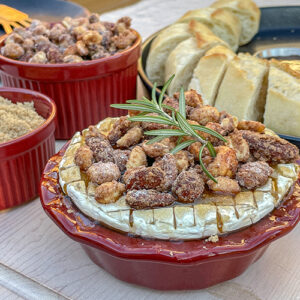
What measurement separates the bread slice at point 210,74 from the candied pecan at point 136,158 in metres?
0.47

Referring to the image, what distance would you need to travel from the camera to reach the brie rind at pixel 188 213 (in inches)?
28.2

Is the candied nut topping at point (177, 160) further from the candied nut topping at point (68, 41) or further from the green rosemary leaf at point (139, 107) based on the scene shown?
the candied nut topping at point (68, 41)

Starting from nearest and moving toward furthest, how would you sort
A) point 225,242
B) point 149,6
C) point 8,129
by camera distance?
point 225,242 → point 8,129 → point 149,6

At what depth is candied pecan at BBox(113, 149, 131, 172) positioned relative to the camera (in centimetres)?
83

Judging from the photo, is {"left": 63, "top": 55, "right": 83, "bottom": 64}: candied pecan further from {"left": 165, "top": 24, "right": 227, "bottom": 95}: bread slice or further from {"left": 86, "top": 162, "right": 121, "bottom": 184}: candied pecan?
{"left": 86, "top": 162, "right": 121, "bottom": 184}: candied pecan

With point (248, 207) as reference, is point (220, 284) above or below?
below

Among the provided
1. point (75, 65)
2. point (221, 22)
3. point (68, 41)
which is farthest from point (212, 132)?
point (221, 22)

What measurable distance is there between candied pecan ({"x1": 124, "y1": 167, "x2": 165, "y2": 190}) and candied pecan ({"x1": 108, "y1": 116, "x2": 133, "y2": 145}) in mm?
171

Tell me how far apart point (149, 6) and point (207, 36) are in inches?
53.1

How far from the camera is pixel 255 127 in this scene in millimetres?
904

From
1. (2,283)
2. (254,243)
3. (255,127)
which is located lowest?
(2,283)

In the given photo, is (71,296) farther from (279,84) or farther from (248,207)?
(279,84)

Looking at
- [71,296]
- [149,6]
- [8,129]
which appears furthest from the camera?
[149,6]

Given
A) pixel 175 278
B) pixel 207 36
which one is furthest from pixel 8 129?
pixel 207 36
